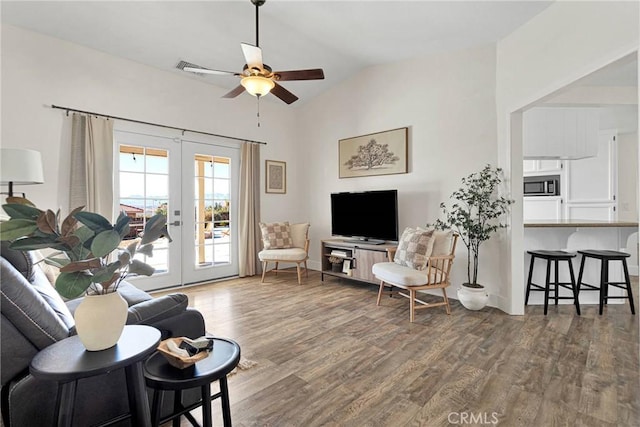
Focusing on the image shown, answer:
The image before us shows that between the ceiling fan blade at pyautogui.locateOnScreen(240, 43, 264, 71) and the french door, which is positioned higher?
the ceiling fan blade at pyautogui.locateOnScreen(240, 43, 264, 71)

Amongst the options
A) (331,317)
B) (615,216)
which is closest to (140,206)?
(331,317)

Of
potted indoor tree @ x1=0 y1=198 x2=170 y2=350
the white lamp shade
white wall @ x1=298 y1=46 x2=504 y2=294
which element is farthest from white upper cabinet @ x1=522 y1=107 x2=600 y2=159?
the white lamp shade

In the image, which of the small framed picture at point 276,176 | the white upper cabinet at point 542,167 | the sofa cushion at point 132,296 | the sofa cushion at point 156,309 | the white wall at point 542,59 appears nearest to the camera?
the sofa cushion at point 156,309

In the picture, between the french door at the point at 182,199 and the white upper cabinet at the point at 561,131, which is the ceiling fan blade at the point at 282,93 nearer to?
the french door at the point at 182,199

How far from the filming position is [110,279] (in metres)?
1.18

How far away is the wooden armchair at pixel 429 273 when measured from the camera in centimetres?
320

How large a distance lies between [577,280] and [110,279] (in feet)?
14.6

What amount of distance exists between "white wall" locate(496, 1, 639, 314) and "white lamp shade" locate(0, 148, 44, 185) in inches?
175

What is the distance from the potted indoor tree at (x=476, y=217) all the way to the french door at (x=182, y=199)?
10.6 feet

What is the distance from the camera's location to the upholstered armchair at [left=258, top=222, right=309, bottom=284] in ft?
15.2

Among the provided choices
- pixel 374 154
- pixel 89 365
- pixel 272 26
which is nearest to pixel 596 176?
pixel 374 154

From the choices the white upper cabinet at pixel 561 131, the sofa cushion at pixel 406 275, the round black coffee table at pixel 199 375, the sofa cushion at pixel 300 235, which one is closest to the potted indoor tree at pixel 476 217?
the sofa cushion at pixel 406 275

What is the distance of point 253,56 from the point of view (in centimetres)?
262

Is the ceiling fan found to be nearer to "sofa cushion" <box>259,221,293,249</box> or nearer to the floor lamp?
the floor lamp
